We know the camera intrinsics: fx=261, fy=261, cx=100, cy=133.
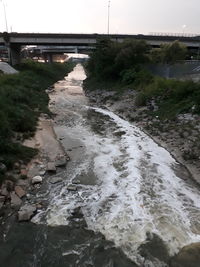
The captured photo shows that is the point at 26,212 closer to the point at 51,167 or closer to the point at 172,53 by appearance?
the point at 51,167

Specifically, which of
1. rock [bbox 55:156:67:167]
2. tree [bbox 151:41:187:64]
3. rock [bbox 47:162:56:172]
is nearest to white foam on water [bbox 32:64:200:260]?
rock [bbox 55:156:67:167]

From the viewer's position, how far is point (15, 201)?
1148 centimetres

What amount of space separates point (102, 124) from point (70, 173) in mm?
10675

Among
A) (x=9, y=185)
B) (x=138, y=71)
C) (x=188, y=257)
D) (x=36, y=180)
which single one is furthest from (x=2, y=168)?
(x=138, y=71)

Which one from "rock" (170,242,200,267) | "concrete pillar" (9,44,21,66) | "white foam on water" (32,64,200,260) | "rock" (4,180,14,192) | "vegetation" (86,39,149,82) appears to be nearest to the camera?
"rock" (170,242,200,267)

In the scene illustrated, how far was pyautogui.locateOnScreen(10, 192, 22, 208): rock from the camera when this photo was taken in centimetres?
1131

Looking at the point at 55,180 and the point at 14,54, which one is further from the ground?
the point at 14,54

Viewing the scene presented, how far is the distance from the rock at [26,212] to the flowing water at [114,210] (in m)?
0.27

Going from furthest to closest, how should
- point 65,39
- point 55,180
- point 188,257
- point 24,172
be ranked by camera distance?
point 65,39, point 24,172, point 55,180, point 188,257

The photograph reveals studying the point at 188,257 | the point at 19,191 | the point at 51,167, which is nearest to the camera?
the point at 188,257

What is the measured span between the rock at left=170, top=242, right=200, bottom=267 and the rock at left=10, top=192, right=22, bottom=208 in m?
6.65

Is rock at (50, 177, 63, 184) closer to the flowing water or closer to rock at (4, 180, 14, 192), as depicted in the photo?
the flowing water

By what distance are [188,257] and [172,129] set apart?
12884 mm

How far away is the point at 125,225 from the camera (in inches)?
399
